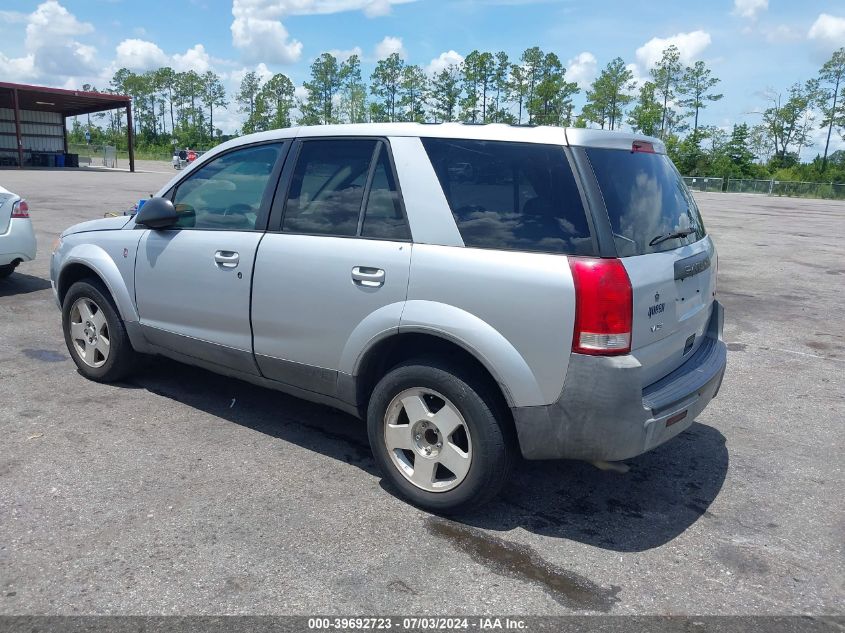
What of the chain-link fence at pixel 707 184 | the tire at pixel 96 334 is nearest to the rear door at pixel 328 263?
the tire at pixel 96 334

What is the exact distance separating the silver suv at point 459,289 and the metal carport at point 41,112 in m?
42.1

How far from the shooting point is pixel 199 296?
4.29 m

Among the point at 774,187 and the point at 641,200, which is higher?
the point at 774,187

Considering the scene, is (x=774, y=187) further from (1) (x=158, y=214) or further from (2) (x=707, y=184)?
(1) (x=158, y=214)

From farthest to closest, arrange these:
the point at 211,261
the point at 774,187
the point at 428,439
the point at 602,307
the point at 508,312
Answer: the point at 774,187, the point at 211,261, the point at 428,439, the point at 508,312, the point at 602,307

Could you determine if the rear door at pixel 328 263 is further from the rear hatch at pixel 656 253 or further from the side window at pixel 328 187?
the rear hatch at pixel 656 253

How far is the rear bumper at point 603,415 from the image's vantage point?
2.95 meters

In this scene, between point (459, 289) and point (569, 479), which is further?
point (569, 479)

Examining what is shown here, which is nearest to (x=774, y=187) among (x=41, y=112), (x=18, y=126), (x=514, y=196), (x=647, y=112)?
(x=647, y=112)

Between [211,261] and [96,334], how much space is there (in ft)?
4.84

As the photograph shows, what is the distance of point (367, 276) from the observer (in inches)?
137

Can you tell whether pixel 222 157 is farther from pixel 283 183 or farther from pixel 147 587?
pixel 147 587

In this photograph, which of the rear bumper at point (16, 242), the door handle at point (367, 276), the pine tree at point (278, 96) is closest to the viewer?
the door handle at point (367, 276)

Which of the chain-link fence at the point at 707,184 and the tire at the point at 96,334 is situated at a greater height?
the chain-link fence at the point at 707,184
